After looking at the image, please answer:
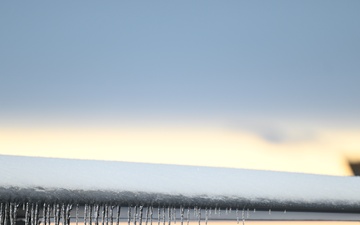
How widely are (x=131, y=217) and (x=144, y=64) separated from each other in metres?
1.07

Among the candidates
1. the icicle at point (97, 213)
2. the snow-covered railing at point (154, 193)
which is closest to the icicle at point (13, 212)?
the snow-covered railing at point (154, 193)

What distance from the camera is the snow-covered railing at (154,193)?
0.66m

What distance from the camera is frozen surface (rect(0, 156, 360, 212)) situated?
0.65m

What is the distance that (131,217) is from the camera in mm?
778

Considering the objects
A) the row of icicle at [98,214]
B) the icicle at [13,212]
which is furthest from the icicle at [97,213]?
the icicle at [13,212]

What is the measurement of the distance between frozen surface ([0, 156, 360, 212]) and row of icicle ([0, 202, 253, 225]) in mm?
20

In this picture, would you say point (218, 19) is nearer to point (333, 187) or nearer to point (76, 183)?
point (333, 187)

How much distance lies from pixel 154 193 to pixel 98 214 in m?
0.08

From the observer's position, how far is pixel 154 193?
723 mm

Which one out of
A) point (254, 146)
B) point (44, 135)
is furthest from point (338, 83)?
point (44, 135)

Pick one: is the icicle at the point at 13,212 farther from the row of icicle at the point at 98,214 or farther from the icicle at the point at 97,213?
the icicle at the point at 97,213

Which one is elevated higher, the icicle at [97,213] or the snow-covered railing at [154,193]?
the snow-covered railing at [154,193]

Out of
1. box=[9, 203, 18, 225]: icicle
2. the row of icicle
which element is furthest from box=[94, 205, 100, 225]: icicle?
box=[9, 203, 18, 225]: icicle

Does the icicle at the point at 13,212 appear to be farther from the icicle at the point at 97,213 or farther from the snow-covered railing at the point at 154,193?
the icicle at the point at 97,213
